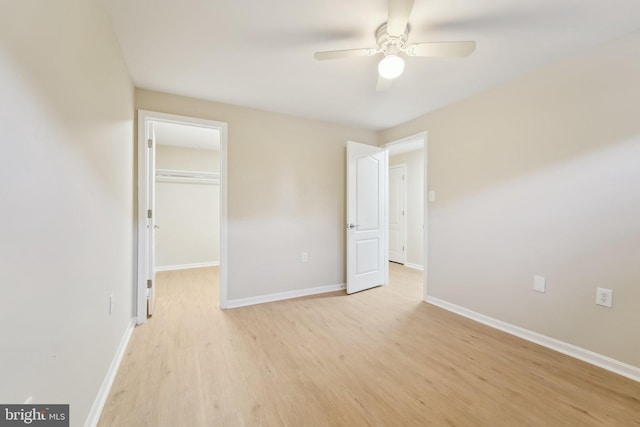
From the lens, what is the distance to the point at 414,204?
5.33 m

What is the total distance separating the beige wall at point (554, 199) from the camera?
1829 millimetres

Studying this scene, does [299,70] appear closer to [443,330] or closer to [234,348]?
[234,348]

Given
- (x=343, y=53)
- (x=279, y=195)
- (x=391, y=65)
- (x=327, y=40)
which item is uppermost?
(x=327, y=40)

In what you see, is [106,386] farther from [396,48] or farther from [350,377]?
[396,48]

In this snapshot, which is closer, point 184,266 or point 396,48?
point 396,48

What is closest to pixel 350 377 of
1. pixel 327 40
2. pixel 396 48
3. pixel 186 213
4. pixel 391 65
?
pixel 391 65

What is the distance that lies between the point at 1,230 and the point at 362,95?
2756mm

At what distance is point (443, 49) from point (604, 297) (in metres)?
2.10

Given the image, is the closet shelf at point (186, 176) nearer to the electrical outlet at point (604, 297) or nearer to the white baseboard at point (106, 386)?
the white baseboard at point (106, 386)

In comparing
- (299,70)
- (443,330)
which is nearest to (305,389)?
(443,330)

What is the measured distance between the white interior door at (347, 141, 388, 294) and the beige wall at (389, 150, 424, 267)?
155cm

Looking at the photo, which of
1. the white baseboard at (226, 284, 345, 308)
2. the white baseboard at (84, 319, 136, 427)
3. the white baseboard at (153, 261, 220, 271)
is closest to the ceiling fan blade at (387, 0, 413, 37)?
the white baseboard at (84, 319, 136, 427)

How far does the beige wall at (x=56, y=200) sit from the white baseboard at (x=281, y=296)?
4.47 ft

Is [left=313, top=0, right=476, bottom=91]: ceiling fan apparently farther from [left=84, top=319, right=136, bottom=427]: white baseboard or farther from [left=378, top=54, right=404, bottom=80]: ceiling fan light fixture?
[left=84, top=319, right=136, bottom=427]: white baseboard
